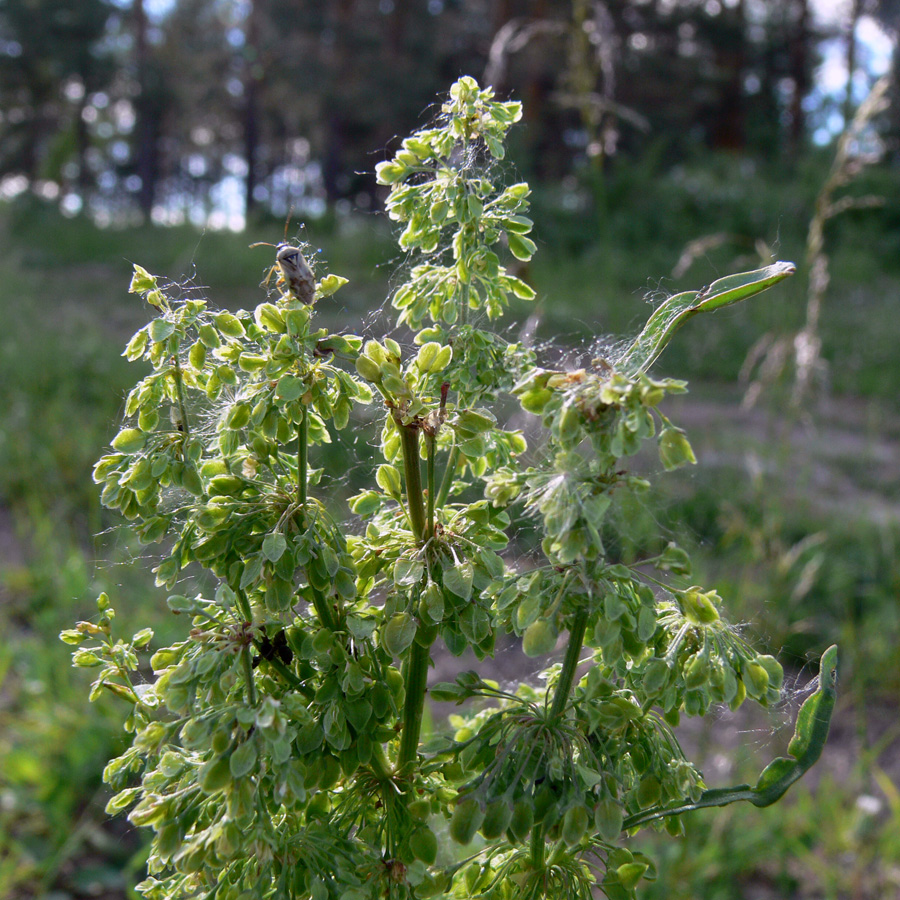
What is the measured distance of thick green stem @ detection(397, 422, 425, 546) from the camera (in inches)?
29.3

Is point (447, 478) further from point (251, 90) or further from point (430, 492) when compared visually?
point (251, 90)

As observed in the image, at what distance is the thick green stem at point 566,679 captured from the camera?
69 cm

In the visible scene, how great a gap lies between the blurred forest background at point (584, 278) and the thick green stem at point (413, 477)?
0.21 m

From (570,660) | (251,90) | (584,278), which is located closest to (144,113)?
(251,90)

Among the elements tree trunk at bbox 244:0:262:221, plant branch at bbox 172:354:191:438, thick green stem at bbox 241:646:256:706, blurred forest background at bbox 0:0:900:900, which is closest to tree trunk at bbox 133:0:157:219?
blurred forest background at bbox 0:0:900:900

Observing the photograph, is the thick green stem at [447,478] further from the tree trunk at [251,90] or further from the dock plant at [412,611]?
the tree trunk at [251,90]

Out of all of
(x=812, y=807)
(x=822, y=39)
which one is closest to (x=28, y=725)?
(x=812, y=807)

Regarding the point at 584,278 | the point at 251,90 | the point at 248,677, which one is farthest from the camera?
the point at 251,90

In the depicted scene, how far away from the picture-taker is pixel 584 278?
10312 mm

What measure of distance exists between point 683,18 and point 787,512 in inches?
580

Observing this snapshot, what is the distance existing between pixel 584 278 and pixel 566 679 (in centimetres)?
1002

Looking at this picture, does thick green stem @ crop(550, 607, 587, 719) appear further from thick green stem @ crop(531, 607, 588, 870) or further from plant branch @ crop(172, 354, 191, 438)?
plant branch @ crop(172, 354, 191, 438)

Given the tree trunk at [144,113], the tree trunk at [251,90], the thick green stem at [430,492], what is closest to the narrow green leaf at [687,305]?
the thick green stem at [430,492]

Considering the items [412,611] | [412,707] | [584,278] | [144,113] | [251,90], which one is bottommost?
Result: [412,707]
